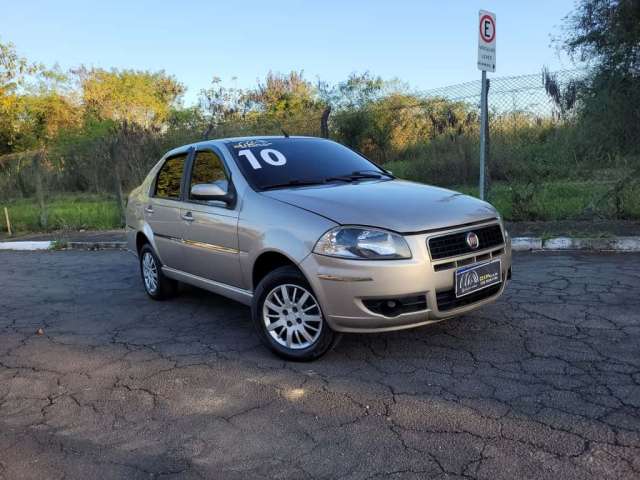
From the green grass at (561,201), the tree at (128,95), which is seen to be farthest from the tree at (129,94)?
the green grass at (561,201)

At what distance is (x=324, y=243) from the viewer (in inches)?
143

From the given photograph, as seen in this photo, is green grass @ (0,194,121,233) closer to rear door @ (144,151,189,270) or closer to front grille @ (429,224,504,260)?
rear door @ (144,151,189,270)

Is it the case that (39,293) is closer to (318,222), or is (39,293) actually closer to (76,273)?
(76,273)

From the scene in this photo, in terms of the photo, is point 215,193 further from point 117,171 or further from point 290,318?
point 117,171

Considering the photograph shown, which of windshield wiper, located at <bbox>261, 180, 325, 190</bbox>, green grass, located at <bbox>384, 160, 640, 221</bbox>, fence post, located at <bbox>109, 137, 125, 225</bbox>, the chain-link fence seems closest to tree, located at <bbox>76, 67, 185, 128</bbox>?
the chain-link fence

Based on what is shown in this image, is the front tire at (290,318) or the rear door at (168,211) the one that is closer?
the front tire at (290,318)

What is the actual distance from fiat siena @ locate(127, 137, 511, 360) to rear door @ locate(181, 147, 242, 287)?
0.04ft

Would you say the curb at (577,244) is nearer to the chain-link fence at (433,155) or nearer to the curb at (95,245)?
the chain-link fence at (433,155)

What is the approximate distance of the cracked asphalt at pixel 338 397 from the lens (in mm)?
2672

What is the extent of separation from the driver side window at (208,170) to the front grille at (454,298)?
1933 mm

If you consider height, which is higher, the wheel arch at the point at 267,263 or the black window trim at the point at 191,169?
the black window trim at the point at 191,169

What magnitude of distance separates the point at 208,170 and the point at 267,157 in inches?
23.8

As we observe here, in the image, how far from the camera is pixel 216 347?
4426mm

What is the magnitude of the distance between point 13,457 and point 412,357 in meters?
2.48
